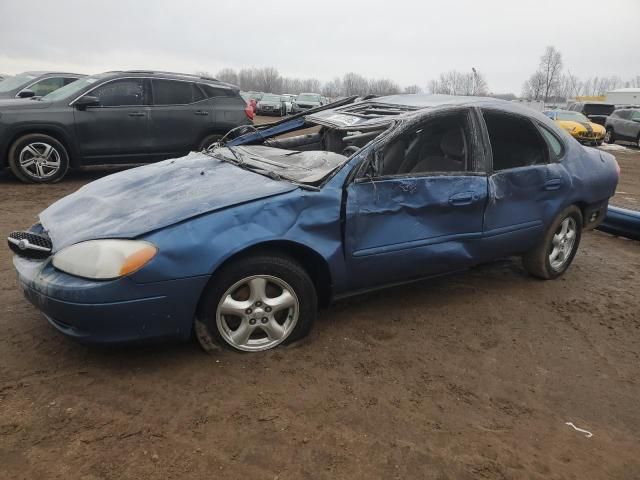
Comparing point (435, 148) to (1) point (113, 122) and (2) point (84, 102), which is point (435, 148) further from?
(2) point (84, 102)

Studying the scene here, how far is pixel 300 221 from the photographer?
309cm

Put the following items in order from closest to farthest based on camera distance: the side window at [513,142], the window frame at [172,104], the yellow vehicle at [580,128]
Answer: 1. the side window at [513,142]
2. the window frame at [172,104]
3. the yellow vehicle at [580,128]

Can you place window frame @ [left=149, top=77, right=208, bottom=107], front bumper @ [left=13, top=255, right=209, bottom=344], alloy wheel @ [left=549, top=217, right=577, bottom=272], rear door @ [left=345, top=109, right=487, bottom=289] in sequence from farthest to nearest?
window frame @ [left=149, top=77, right=208, bottom=107], alloy wheel @ [left=549, top=217, right=577, bottom=272], rear door @ [left=345, top=109, right=487, bottom=289], front bumper @ [left=13, top=255, right=209, bottom=344]

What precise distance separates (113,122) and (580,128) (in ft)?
55.4

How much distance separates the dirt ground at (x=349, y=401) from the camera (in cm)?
230

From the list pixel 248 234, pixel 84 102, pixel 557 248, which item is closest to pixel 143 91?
pixel 84 102

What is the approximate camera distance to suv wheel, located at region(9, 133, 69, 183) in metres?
7.55

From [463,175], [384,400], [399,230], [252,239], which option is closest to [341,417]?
[384,400]

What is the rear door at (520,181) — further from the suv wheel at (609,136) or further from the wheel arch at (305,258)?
the suv wheel at (609,136)

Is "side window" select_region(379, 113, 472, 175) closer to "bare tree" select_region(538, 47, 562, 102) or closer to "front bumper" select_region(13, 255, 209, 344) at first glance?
"front bumper" select_region(13, 255, 209, 344)

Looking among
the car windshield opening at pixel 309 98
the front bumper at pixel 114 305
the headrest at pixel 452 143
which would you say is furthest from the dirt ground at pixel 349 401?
the car windshield opening at pixel 309 98

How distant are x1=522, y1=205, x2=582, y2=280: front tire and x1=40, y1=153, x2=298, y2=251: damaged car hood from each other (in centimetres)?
244

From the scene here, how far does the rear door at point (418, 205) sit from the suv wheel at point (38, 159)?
5.88m

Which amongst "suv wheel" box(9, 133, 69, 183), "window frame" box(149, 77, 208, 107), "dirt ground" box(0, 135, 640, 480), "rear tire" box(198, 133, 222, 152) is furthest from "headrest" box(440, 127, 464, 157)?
"suv wheel" box(9, 133, 69, 183)
